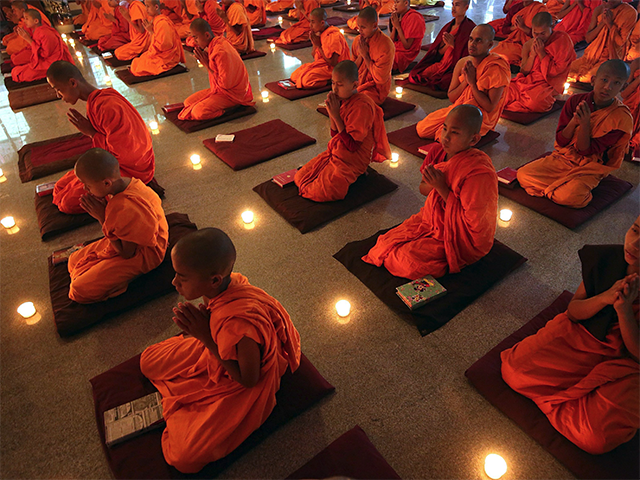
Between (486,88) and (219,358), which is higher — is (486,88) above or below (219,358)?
above

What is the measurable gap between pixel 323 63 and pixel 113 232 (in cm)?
511

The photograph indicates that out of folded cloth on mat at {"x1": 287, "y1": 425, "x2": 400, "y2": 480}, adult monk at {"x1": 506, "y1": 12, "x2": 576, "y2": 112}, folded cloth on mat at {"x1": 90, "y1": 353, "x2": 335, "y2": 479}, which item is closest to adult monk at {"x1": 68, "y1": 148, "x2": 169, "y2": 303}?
folded cloth on mat at {"x1": 90, "y1": 353, "x2": 335, "y2": 479}

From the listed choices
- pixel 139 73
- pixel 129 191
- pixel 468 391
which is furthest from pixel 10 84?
pixel 468 391

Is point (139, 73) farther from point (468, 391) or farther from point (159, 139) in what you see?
point (468, 391)

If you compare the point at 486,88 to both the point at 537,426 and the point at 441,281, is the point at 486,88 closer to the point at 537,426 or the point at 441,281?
the point at 441,281

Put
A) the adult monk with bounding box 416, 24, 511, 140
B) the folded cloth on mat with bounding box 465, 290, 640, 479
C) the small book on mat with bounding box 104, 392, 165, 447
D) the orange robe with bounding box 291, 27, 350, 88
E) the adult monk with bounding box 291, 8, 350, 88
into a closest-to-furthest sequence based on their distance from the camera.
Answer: the folded cloth on mat with bounding box 465, 290, 640, 479, the small book on mat with bounding box 104, 392, 165, 447, the adult monk with bounding box 416, 24, 511, 140, the adult monk with bounding box 291, 8, 350, 88, the orange robe with bounding box 291, 27, 350, 88

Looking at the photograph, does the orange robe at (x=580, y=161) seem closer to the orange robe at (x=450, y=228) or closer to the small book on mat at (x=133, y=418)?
the orange robe at (x=450, y=228)

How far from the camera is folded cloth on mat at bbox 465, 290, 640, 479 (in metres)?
1.95

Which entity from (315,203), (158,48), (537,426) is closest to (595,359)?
(537,426)

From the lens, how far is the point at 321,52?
654 cm

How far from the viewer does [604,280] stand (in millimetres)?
1954

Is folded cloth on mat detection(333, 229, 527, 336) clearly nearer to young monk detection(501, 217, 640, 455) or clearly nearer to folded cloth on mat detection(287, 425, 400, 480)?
young monk detection(501, 217, 640, 455)

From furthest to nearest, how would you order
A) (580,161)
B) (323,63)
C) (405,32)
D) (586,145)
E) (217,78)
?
(405,32) → (323,63) → (217,78) → (580,161) → (586,145)

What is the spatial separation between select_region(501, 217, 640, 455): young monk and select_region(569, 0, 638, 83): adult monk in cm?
591
